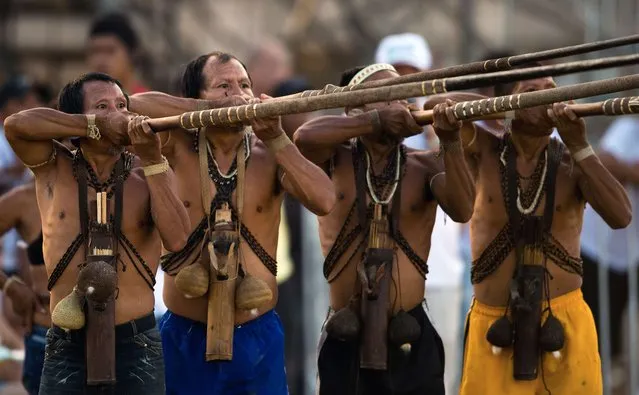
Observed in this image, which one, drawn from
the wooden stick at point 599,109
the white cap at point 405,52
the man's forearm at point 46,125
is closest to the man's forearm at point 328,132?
the wooden stick at point 599,109

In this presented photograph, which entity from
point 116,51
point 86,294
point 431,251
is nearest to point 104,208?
point 86,294

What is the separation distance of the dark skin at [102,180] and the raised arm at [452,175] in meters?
1.23

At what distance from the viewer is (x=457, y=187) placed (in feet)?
25.2

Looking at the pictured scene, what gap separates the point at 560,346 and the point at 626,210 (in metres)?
0.72

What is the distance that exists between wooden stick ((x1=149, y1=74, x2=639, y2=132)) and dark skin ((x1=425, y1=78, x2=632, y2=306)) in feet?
2.33

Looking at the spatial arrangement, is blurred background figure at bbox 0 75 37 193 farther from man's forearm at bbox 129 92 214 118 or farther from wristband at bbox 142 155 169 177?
wristband at bbox 142 155 169 177

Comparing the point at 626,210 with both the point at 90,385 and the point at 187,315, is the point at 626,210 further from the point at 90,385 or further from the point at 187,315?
the point at 90,385

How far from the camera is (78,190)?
7.63 m

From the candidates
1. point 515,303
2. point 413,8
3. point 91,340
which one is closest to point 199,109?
point 91,340

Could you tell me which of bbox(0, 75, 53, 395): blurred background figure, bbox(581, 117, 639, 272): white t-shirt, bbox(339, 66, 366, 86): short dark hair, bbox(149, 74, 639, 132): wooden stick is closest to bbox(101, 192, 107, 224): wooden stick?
bbox(149, 74, 639, 132): wooden stick

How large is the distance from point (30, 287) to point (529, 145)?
299 cm

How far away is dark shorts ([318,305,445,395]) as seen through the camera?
26.0ft

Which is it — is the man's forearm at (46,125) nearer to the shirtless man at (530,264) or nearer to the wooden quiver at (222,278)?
the wooden quiver at (222,278)

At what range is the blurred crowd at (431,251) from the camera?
35.1ft
